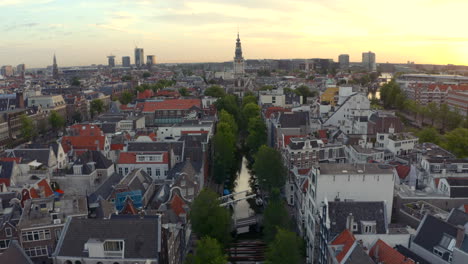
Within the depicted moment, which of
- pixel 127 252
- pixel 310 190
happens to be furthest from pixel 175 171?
pixel 127 252

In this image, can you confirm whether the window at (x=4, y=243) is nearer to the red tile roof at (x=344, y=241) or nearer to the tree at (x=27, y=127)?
the red tile roof at (x=344, y=241)

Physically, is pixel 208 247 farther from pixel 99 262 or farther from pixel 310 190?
pixel 310 190

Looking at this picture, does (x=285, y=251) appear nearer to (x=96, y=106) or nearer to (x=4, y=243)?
(x=4, y=243)

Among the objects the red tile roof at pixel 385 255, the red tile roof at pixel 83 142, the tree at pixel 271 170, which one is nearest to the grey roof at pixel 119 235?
the red tile roof at pixel 385 255

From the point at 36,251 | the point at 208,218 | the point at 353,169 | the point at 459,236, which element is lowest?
the point at 36,251

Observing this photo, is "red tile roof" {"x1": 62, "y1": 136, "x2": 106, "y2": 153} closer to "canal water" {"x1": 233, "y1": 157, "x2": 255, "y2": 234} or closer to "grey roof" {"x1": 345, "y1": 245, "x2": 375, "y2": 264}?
"canal water" {"x1": 233, "y1": 157, "x2": 255, "y2": 234}

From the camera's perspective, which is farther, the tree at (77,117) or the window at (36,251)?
the tree at (77,117)

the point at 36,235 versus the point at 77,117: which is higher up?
the point at 77,117

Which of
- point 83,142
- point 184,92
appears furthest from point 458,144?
point 184,92
